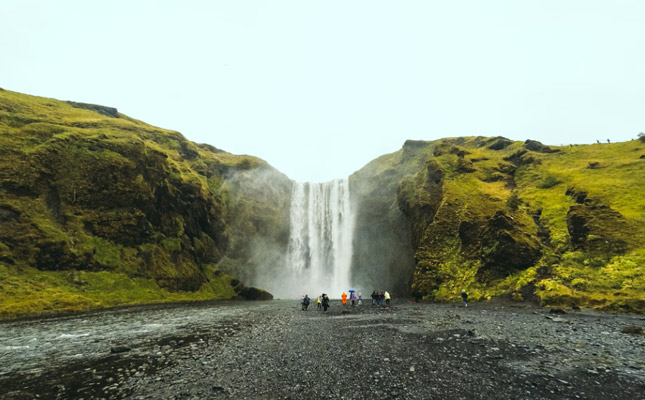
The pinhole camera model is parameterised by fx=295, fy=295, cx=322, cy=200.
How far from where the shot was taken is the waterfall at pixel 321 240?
76.2m

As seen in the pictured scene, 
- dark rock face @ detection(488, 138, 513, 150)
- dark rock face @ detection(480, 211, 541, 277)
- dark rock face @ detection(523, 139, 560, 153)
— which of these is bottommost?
dark rock face @ detection(480, 211, 541, 277)

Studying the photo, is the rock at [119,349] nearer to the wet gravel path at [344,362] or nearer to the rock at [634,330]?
the wet gravel path at [344,362]

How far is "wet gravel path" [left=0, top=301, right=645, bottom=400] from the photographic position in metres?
9.46

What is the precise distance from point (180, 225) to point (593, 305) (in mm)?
67893

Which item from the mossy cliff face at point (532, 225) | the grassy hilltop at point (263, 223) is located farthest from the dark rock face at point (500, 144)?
the mossy cliff face at point (532, 225)

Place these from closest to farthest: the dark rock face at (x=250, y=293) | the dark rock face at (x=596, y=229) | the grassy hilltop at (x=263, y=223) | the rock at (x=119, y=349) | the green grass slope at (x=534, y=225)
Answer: the rock at (x=119, y=349)
the green grass slope at (x=534, y=225)
the dark rock face at (x=596, y=229)
the grassy hilltop at (x=263, y=223)
the dark rock face at (x=250, y=293)

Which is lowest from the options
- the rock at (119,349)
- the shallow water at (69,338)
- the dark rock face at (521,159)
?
the shallow water at (69,338)

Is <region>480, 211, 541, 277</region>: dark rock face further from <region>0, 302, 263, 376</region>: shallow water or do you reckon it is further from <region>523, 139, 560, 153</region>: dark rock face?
<region>523, 139, 560, 153</region>: dark rock face

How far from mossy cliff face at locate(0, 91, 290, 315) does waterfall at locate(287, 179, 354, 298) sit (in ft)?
26.1

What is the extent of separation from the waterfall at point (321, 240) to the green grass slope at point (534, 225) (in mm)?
24101

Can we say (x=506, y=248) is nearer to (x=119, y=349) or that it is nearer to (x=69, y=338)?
(x=119, y=349)

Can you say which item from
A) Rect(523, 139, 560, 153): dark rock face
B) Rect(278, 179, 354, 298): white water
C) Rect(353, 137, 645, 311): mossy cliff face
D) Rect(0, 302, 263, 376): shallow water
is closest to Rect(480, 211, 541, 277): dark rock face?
Rect(353, 137, 645, 311): mossy cliff face

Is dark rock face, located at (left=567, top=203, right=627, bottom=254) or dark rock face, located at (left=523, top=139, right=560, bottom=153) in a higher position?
dark rock face, located at (left=523, top=139, right=560, bottom=153)

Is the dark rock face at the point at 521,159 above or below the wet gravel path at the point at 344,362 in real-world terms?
above
